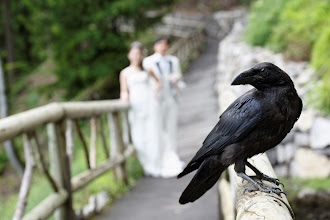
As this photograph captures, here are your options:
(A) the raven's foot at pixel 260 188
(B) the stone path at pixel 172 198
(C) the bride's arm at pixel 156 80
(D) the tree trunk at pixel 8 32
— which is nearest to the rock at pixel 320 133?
(B) the stone path at pixel 172 198

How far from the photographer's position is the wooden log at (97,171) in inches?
183

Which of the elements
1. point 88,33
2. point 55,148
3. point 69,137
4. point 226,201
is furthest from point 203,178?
point 88,33

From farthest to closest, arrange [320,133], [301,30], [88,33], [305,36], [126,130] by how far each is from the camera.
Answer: [88,33], [301,30], [305,36], [126,130], [320,133]

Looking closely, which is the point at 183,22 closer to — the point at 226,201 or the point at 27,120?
the point at 226,201

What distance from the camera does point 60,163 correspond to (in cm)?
423

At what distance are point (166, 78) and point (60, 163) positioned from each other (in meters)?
2.61

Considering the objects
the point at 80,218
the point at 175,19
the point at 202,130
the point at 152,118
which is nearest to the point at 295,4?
the point at 202,130

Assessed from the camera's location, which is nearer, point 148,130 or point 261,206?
point 261,206

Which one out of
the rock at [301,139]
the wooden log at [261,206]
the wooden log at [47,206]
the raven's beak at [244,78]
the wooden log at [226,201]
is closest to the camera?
the wooden log at [261,206]

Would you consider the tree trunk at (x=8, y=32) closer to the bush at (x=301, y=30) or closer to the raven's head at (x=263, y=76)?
the bush at (x=301, y=30)

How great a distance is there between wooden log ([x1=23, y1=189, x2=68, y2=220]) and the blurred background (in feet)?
5.18

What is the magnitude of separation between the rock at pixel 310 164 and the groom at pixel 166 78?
1.91 m

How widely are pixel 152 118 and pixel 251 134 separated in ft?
14.8

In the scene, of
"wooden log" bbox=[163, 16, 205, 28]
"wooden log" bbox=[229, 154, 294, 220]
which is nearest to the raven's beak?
"wooden log" bbox=[229, 154, 294, 220]
